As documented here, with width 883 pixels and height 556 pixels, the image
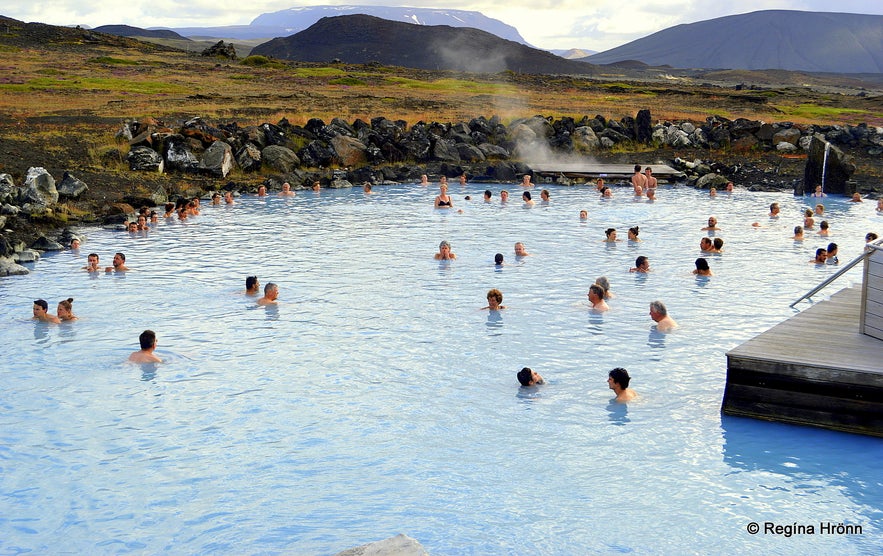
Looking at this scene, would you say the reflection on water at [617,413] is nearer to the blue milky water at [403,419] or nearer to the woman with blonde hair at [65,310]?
the blue milky water at [403,419]

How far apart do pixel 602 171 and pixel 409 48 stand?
119m

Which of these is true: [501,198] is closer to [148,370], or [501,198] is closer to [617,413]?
[148,370]

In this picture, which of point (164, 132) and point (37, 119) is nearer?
point (164, 132)

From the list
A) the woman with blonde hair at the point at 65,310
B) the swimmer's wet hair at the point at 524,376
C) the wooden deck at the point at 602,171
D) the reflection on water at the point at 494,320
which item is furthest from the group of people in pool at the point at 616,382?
the wooden deck at the point at 602,171

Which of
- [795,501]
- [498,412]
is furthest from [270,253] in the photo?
[795,501]

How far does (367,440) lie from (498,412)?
191cm

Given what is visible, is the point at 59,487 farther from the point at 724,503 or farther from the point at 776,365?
the point at 776,365

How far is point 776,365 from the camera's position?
980cm

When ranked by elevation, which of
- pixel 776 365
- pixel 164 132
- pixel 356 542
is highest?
pixel 164 132

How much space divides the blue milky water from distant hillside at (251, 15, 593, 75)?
4479 inches

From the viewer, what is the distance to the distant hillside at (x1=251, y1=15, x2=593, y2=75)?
455ft

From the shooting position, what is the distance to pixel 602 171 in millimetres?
34688

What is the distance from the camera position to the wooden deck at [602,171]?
3412 centimetres

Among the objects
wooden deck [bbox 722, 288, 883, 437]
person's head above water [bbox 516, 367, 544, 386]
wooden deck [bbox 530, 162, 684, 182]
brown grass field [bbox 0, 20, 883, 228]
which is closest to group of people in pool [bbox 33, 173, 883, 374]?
person's head above water [bbox 516, 367, 544, 386]
